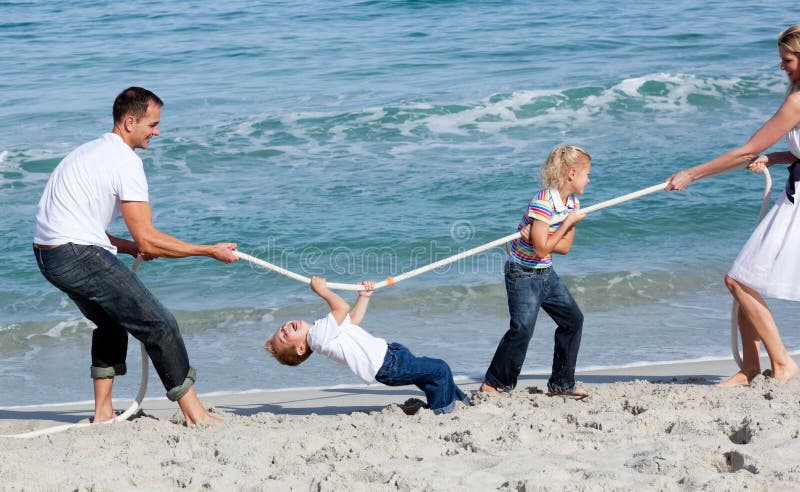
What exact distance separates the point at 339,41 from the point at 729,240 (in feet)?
38.3

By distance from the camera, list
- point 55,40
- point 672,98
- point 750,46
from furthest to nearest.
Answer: point 55,40 → point 750,46 → point 672,98

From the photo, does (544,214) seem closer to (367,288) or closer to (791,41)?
(367,288)

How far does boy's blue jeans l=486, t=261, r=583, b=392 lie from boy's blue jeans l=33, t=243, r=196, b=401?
1.70 meters

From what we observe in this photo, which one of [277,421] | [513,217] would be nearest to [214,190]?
[513,217]

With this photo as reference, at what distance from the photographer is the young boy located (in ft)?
15.3

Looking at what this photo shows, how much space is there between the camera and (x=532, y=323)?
16.8ft

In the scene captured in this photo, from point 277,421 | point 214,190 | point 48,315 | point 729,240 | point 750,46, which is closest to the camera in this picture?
point 277,421

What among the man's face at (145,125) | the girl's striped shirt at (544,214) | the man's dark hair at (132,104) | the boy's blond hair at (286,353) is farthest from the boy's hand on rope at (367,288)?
the man's dark hair at (132,104)

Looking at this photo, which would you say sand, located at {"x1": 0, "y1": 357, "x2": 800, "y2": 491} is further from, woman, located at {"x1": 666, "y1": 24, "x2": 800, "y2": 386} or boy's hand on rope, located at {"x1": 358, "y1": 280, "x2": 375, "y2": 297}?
boy's hand on rope, located at {"x1": 358, "y1": 280, "x2": 375, "y2": 297}

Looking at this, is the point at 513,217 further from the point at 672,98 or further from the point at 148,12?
the point at 148,12

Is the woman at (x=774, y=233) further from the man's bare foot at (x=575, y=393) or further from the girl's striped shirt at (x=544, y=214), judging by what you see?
the man's bare foot at (x=575, y=393)

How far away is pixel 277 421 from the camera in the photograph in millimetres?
5031

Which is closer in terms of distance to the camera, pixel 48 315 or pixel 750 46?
pixel 48 315

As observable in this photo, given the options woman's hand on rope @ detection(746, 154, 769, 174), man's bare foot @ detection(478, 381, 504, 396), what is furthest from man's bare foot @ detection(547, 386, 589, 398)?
woman's hand on rope @ detection(746, 154, 769, 174)
